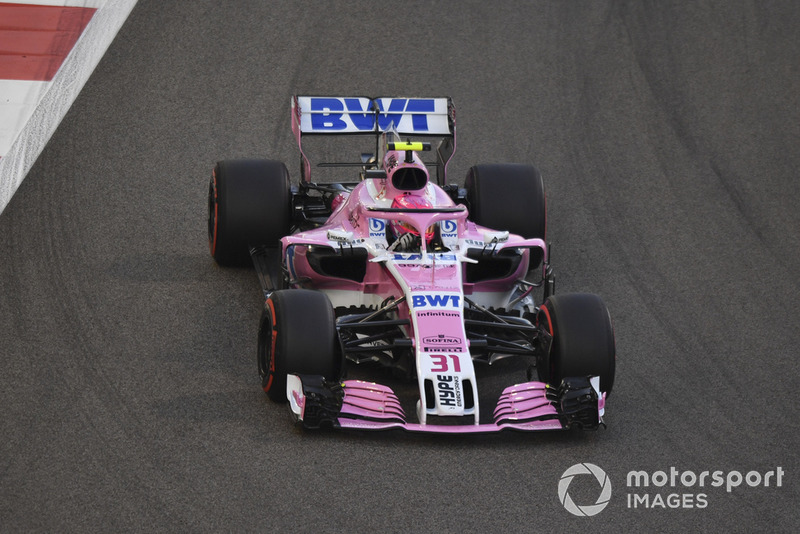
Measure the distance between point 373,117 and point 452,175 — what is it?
8.24 ft

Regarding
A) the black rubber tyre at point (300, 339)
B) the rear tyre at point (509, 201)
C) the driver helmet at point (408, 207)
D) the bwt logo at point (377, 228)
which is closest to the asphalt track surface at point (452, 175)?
the black rubber tyre at point (300, 339)

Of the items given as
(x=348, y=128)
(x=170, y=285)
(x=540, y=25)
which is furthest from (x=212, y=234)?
(x=540, y=25)

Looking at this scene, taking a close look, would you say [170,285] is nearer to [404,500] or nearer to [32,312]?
[32,312]

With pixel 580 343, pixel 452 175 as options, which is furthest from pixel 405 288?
pixel 452 175

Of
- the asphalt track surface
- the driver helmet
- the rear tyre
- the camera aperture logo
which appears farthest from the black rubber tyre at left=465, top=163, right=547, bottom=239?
the camera aperture logo

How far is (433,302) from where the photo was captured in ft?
31.0

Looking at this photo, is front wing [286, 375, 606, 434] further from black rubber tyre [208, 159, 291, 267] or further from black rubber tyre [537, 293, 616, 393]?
black rubber tyre [208, 159, 291, 267]

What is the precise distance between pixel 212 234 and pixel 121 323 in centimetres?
163

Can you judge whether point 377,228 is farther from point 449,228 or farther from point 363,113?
point 363,113

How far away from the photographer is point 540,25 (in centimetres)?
1802

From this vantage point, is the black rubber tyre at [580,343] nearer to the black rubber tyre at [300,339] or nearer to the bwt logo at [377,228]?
the black rubber tyre at [300,339]

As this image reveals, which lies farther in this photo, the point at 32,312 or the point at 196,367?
the point at 32,312

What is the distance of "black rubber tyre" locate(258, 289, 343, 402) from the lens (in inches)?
354

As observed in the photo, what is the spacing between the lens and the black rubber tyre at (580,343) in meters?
9.25
